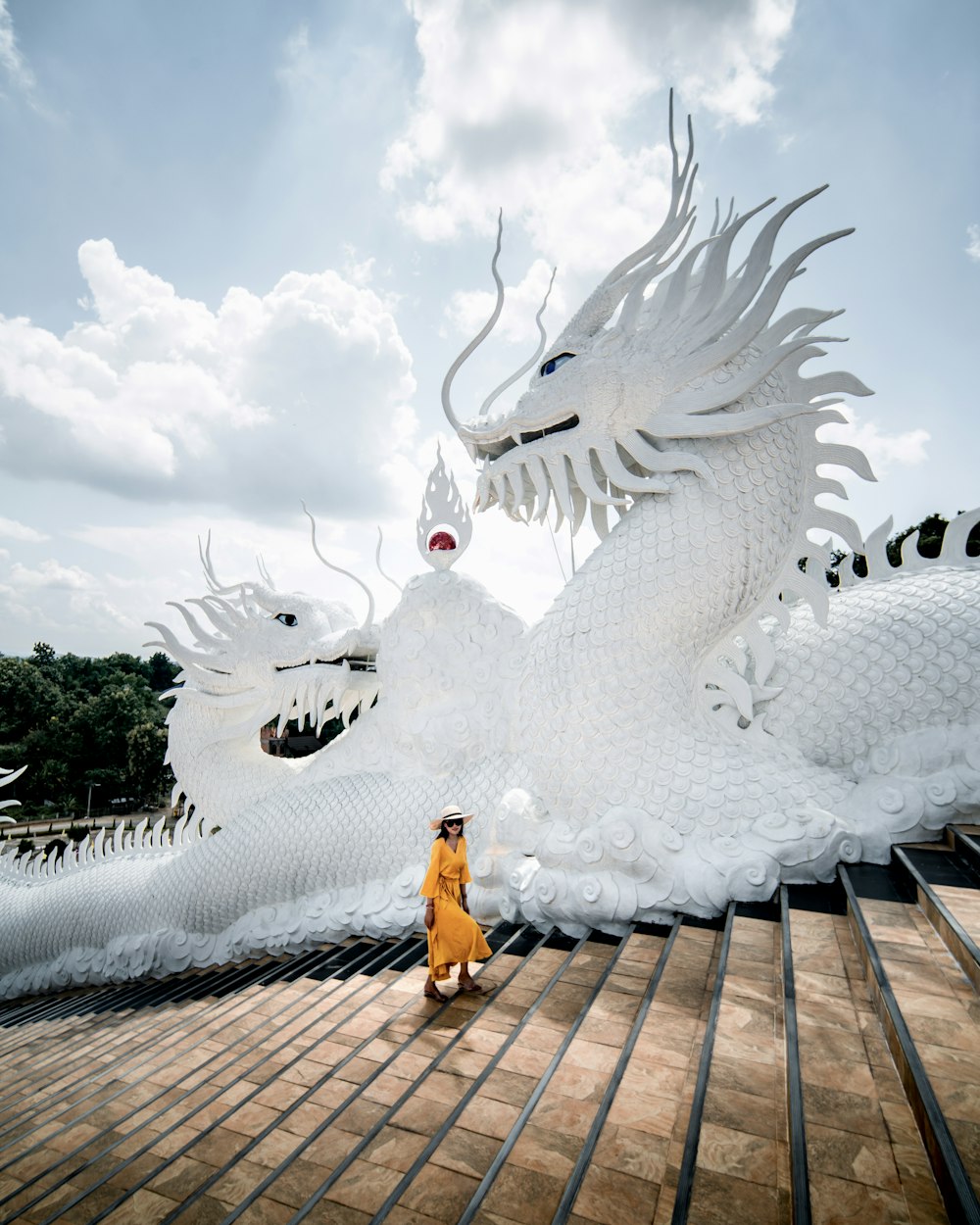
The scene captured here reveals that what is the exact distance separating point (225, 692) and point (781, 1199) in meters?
4.45

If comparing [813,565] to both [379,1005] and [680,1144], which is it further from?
[379,1005]

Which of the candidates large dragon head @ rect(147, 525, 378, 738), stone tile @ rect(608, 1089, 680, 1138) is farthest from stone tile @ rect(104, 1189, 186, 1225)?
large dragon head @ rect(147, 525, 378, 738)

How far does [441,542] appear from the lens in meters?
4.23

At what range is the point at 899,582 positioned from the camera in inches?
133

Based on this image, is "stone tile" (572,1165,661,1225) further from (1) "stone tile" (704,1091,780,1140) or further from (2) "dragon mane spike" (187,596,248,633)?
(2) "dragon mane spike" (187,596,248,633)

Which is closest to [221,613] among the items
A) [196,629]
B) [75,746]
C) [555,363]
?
[196,629]

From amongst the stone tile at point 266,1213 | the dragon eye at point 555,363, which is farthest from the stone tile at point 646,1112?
the dragon eye at point 555,363

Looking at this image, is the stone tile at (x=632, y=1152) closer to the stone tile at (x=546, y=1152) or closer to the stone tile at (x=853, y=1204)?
the stone tile at (x=546, y=1152)

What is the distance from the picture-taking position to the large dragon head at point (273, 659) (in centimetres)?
464

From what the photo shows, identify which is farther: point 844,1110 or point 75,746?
point 75,746

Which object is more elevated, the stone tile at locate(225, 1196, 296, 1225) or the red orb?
the red orb

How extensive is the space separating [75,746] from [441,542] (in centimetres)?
2054

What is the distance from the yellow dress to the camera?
96.8 inches

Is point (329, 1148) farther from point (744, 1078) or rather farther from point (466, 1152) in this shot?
point (744, 1078)
